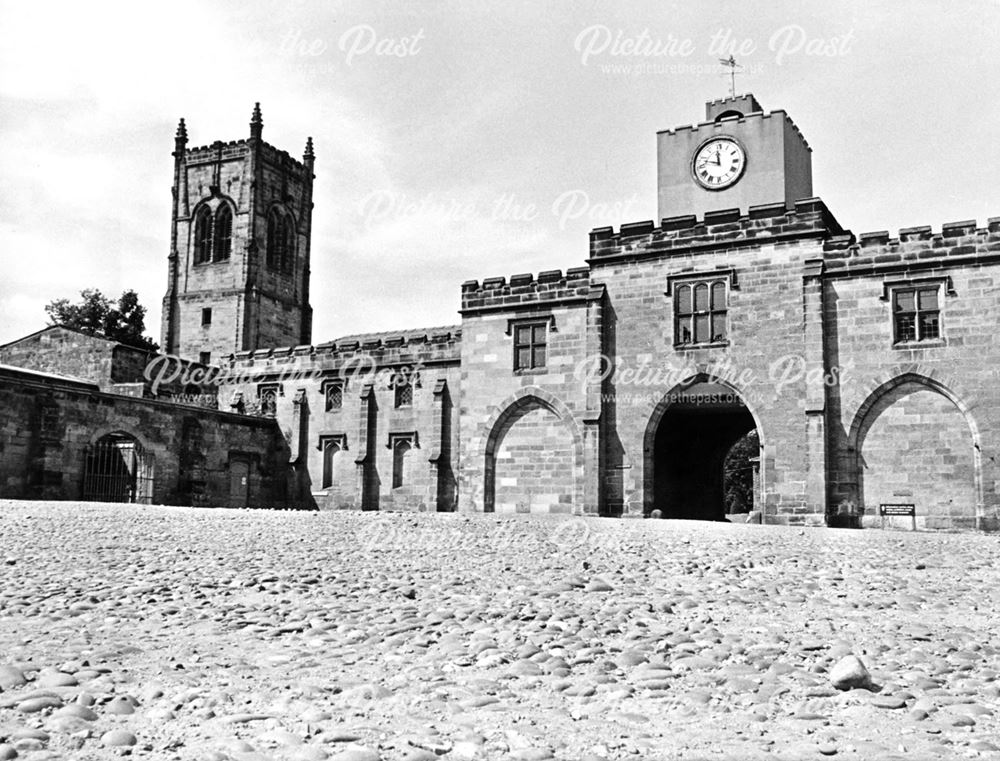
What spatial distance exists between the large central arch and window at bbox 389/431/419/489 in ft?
31.3

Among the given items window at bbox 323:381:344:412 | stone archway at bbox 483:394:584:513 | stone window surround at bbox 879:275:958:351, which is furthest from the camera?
window at bbox 323:381:344:412

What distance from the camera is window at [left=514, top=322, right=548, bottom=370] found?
27.4 metres

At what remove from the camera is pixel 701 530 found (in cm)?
1630

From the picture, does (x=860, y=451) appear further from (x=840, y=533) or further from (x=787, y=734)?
(x=787, y=734)

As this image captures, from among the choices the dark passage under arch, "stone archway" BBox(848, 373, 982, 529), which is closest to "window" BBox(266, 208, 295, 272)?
the dark passage under arch

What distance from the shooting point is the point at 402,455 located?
34.5 metres

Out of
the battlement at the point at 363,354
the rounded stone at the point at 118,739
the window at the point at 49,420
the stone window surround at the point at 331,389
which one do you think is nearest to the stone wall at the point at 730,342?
the battlement at the point at 363,354

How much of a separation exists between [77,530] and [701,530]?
985cm

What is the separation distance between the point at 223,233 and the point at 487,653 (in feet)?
179

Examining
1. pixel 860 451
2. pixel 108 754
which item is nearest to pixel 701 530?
pixel 860 451

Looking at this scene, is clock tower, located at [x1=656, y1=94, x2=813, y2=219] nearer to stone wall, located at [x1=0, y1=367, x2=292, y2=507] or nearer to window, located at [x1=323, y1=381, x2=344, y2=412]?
window, located at [x1=323, y1=381, x2=344, y2=412]

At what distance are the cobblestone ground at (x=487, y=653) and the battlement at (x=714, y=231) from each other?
12932mm

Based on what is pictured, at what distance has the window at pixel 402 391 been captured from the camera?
34594 millimetres

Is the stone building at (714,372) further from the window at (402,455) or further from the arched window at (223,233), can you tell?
the arched window at (223,233)
